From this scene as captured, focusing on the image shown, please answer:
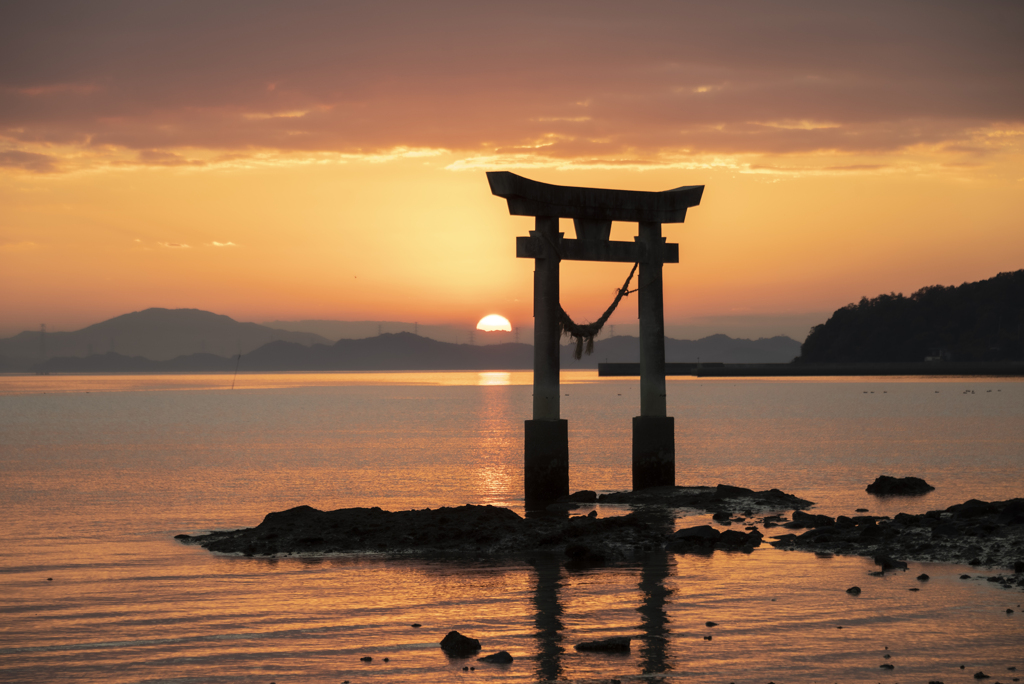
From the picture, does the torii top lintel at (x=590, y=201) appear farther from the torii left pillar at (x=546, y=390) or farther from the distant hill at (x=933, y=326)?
the distant hill at (x=933, y=326)

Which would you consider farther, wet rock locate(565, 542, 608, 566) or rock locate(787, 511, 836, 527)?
rock locate(787, 511, 836, 527)

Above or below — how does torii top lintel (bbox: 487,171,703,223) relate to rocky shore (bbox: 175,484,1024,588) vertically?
above

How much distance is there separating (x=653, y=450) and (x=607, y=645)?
14573mm

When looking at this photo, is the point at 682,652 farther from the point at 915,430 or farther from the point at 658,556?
the point at 915,430

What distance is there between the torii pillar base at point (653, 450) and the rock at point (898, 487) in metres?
6.23

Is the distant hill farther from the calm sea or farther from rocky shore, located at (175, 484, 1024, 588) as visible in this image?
rocky shore, located at (175, 484, 1024, 588)

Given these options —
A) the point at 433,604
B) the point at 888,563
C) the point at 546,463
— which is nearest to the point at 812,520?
the point at 888,563

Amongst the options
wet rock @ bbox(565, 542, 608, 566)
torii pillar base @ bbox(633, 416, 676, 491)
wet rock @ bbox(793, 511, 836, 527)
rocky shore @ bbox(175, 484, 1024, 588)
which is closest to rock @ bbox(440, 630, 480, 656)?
wet rock @ bbox(565, 542, 608, 566)

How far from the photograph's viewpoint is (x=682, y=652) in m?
10.9

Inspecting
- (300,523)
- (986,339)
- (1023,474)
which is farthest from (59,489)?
(986,339)

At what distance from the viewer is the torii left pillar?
75.9 feet

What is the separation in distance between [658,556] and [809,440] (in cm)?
3407

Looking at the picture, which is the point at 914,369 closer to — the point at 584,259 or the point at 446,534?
the point at 584,259

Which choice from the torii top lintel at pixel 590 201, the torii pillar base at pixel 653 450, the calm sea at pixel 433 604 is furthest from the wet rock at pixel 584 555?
the torii top lintel at pixel 590 201
